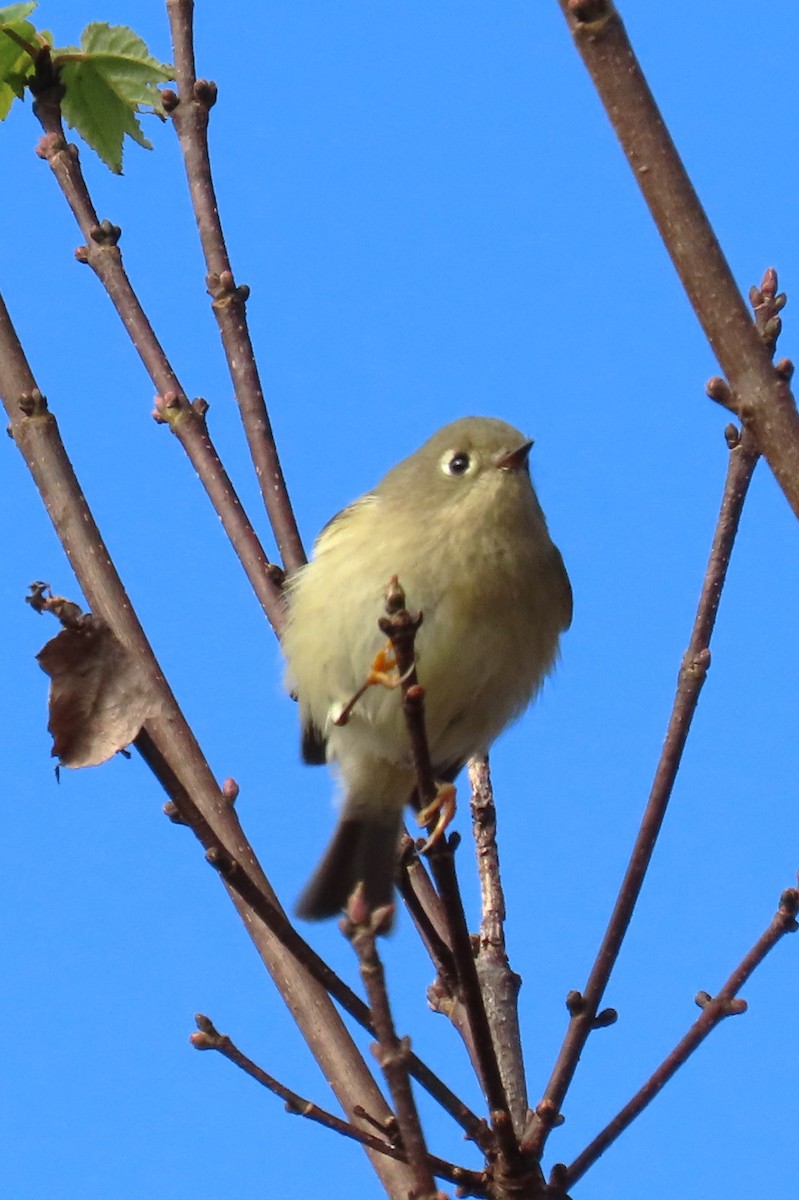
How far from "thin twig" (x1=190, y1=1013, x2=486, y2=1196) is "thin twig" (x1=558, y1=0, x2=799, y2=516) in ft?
4.17

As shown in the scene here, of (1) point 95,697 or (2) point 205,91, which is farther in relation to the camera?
(2) point 205,91

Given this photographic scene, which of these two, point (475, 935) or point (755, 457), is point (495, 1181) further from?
point (755, 457)

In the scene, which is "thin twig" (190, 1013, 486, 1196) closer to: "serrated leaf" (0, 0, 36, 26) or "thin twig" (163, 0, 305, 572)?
"thin twig" (163, 0, 305, 572)

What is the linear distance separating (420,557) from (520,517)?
0.87 ft

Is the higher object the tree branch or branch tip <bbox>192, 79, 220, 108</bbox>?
branch tip <bbox>192, 79, 220, 108</bbox>

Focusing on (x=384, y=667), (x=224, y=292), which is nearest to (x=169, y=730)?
(x=384, y=667)

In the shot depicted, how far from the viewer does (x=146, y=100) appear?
3.15 metres

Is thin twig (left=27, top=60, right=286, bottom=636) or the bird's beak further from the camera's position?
the bird's beak

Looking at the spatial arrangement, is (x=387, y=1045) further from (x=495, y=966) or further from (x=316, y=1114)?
(x=495, y=966)

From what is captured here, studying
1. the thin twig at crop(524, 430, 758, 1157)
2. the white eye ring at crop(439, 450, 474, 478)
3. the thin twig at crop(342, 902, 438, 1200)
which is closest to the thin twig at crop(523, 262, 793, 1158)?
the thin twig at crop(524, 430, 758, 1157)

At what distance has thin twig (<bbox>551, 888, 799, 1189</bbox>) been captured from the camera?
226 centimetres

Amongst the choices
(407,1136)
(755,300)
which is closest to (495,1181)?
(407,1136)

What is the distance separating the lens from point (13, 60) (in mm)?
3090

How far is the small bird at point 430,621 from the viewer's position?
3.20 metres
